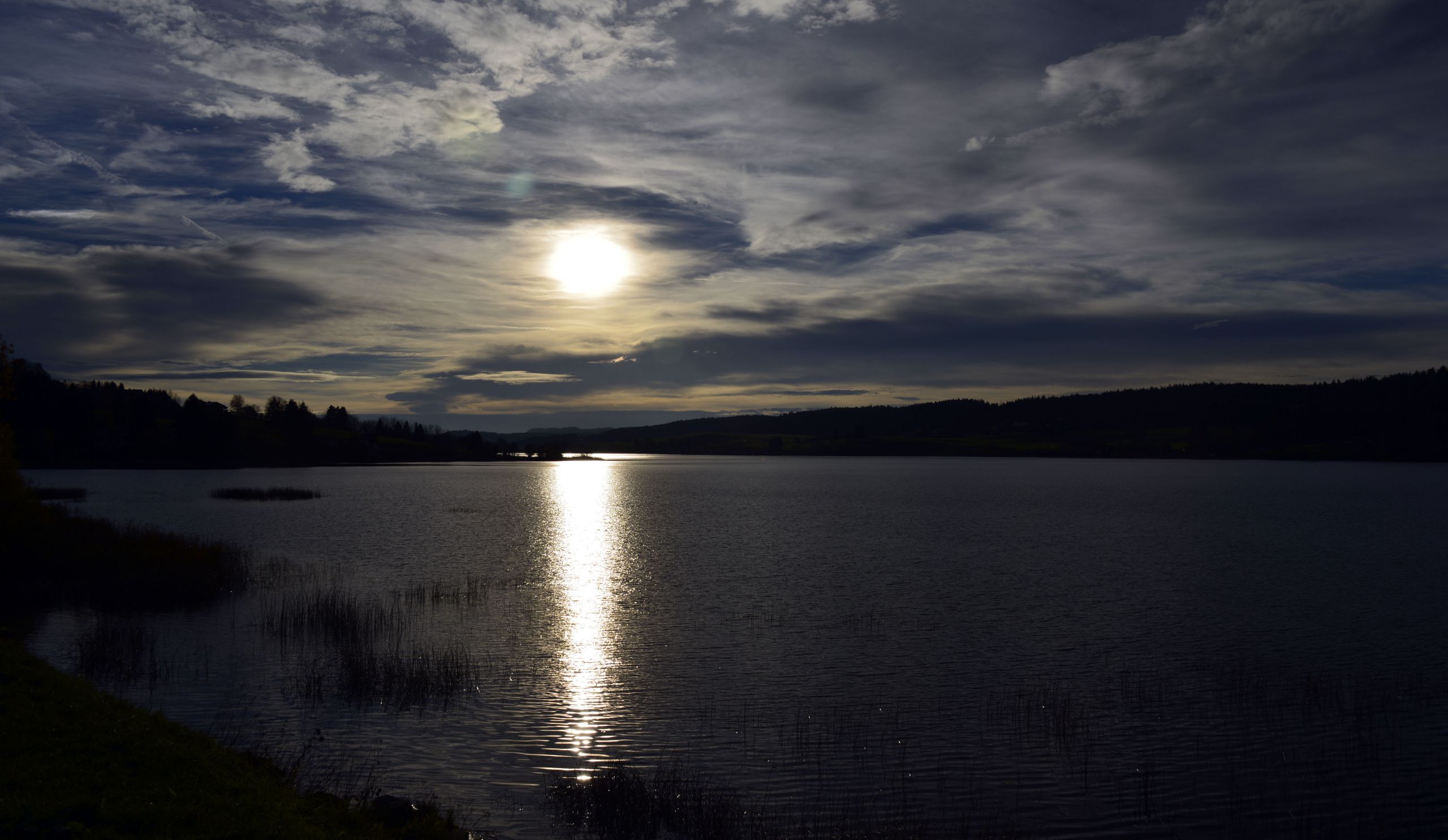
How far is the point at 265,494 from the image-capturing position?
9700cm

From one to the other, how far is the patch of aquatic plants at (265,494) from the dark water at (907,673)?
32830mm

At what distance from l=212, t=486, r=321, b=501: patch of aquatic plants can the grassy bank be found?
3324 inches

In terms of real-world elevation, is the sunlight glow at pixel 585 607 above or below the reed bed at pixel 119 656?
below

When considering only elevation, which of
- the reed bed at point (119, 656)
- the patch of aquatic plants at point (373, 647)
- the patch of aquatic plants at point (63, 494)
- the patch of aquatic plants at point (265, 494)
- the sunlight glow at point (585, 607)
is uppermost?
the patch of aquatic plants at point (63, 494)

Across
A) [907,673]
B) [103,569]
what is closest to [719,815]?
[907,673]

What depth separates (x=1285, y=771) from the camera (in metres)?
17.7

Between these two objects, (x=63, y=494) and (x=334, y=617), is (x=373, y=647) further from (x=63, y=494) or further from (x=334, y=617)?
(x=63, y=494)

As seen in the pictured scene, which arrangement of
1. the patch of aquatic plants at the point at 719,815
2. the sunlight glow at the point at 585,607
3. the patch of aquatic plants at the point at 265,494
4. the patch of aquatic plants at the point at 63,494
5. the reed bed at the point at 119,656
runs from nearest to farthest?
the patch of aquatic plants at the point at 719,815, the sunlight glow at the point at 585,607, the reed bed at the point at 119,656, the patch of aquatic plants at the point at 63,494, the patch of aquatic plants at the point at 265,494

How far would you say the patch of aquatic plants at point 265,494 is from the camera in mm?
93000

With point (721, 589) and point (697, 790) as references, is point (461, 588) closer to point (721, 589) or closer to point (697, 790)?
point (721, 589)

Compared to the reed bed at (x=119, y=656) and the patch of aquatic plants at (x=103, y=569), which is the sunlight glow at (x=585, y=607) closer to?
the reed bed at (x=119, y=656)

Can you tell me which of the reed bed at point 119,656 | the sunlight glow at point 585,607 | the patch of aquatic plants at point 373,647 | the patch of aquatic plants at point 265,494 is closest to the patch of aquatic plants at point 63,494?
the patch of aquatic plants at point 265,494

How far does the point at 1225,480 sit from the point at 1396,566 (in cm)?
10080

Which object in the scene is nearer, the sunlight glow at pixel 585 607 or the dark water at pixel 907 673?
the dark water at pixel 907 673
